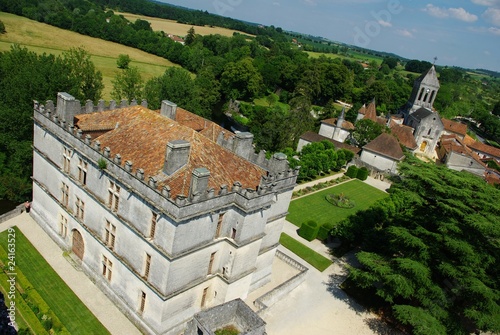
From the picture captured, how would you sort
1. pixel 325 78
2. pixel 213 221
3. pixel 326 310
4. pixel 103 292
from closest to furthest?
1. pixel 213 221
2. pixel 103 292
3. pixel 326 310
4. pixel 325 78

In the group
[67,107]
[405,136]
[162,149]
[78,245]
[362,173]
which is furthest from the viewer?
[405,136]

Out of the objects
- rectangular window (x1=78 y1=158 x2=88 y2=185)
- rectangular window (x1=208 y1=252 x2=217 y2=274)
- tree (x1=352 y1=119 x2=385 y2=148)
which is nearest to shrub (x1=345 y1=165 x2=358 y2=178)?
tree (x1=352 y1=119 x2=385 y2=148)

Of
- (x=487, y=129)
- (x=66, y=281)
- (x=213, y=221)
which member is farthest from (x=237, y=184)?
(x=487, y=129)

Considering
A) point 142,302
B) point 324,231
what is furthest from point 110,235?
point 324,231

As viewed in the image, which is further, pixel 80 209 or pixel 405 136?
pixel 405 136

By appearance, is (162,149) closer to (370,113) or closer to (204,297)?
(204,297)

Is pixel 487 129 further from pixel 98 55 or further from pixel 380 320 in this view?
pixel 98 55

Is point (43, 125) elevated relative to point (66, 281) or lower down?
elevated

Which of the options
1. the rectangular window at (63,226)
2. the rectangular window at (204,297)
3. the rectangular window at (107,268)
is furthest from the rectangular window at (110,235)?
the rectangular window at (204,297)
